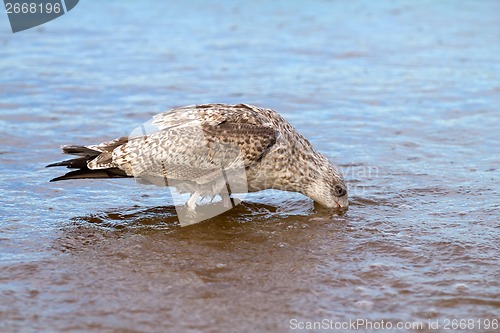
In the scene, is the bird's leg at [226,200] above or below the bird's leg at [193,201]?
below

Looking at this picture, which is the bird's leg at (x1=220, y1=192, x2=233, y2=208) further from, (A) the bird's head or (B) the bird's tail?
(B) the bird's tail

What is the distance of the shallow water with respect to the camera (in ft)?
18.4

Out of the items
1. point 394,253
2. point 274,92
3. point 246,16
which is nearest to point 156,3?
point 246,16

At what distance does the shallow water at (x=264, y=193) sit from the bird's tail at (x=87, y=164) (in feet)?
1.40

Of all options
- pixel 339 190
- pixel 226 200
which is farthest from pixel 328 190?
pixel 226 200

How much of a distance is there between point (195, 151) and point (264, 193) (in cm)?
130

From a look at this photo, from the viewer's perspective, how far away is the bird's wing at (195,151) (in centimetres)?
714

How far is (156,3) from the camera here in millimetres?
19375

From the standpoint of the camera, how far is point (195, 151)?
23.4 feet

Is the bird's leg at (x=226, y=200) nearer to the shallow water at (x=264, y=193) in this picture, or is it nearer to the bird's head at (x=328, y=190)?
the shallow water at (x=264, y=193)

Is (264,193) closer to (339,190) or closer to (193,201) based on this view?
(339,190)

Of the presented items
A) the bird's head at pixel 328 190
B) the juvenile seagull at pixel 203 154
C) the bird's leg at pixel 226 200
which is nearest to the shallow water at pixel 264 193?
the bird's head at pixel 328 190

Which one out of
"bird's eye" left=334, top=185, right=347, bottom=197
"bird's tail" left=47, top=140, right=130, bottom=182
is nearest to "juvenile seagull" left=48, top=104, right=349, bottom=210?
"bird's tail" left=47, top=140, right=130, bottom=182

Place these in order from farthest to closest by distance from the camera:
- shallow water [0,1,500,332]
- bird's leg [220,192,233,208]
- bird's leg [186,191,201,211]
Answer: bird's leg [220,192,233,208], bird's leg [186,191,201,211], shallow water [0,1,500,332]
